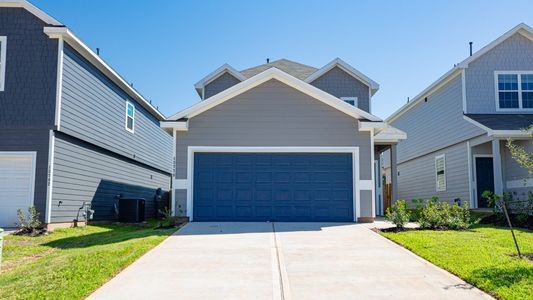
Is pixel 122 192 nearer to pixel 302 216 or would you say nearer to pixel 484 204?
pixel 302 216

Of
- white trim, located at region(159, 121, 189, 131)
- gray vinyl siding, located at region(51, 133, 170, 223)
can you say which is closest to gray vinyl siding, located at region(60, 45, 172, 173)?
gray vinyl siding, located at region(51, 133, 170, 223)

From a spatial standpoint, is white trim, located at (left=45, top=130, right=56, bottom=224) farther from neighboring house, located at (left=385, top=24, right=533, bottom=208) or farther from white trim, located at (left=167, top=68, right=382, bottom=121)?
neighboring house, located at (left=385, top=24, right=533, bottom=208)

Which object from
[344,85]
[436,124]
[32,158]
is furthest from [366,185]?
[32,158]

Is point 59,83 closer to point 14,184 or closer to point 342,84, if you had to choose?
point 14,184

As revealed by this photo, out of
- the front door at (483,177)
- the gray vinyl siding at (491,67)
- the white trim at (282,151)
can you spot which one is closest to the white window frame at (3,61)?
the white trim at (282,151)

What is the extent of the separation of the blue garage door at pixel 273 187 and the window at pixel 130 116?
6494 mm

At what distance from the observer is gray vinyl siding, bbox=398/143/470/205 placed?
60.8 feet

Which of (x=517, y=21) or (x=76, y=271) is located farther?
(x=517, y=21)

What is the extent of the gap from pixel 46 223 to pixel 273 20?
945 cm

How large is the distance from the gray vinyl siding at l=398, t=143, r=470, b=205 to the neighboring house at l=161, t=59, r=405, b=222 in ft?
22.7

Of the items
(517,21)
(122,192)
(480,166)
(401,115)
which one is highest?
(517,21)

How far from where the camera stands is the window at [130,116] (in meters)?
18.8

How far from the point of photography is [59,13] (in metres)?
14.6

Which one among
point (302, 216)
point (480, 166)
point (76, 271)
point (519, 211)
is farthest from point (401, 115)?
point (76, 271)
